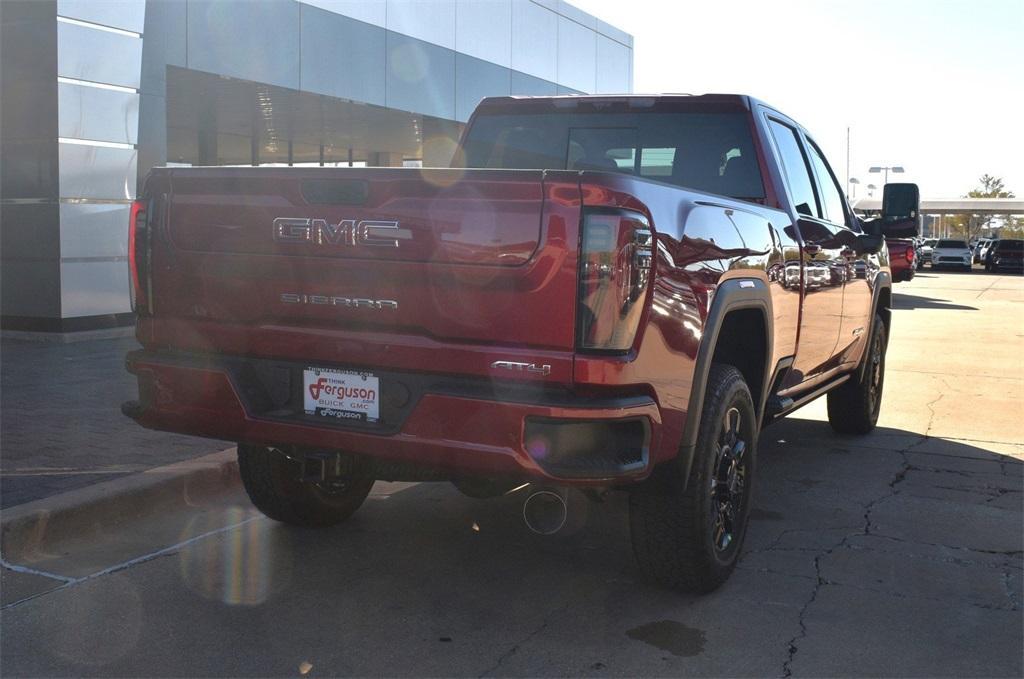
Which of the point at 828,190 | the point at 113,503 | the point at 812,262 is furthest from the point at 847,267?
the point at 113,503

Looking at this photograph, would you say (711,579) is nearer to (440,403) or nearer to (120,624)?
(440,403)

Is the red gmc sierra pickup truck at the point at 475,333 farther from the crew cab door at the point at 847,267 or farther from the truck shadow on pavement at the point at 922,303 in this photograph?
the truck shadow on pavement at the point at 922,303

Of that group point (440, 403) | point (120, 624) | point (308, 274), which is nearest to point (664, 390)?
point (440, 403)

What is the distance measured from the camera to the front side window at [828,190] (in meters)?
6.70

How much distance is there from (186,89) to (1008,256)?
4083 cm

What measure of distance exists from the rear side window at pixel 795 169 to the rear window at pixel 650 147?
307 millimetres

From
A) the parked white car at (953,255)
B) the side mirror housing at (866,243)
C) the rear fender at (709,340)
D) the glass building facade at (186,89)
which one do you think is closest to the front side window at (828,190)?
the side mirror housing at (866,243)

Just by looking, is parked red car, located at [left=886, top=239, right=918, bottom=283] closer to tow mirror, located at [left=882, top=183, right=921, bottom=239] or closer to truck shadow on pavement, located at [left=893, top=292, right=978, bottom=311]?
truck shadow on pavement, located at [left=893, top=292, right=978, bottom=311]

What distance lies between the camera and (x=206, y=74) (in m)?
15.1

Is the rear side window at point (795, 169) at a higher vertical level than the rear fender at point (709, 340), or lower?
higher

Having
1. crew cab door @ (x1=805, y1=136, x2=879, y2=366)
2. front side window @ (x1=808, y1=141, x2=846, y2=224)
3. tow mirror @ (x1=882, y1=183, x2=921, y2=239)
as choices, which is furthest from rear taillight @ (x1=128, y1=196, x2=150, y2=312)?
tow mirror @ (x1=882, y1=183, x2=921, y2=239)

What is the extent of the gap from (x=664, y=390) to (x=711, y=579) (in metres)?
0.99

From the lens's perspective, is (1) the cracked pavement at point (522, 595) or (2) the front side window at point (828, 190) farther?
(2) the front side window at point (828, 190)

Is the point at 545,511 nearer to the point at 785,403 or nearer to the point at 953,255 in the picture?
the point at 785,403
